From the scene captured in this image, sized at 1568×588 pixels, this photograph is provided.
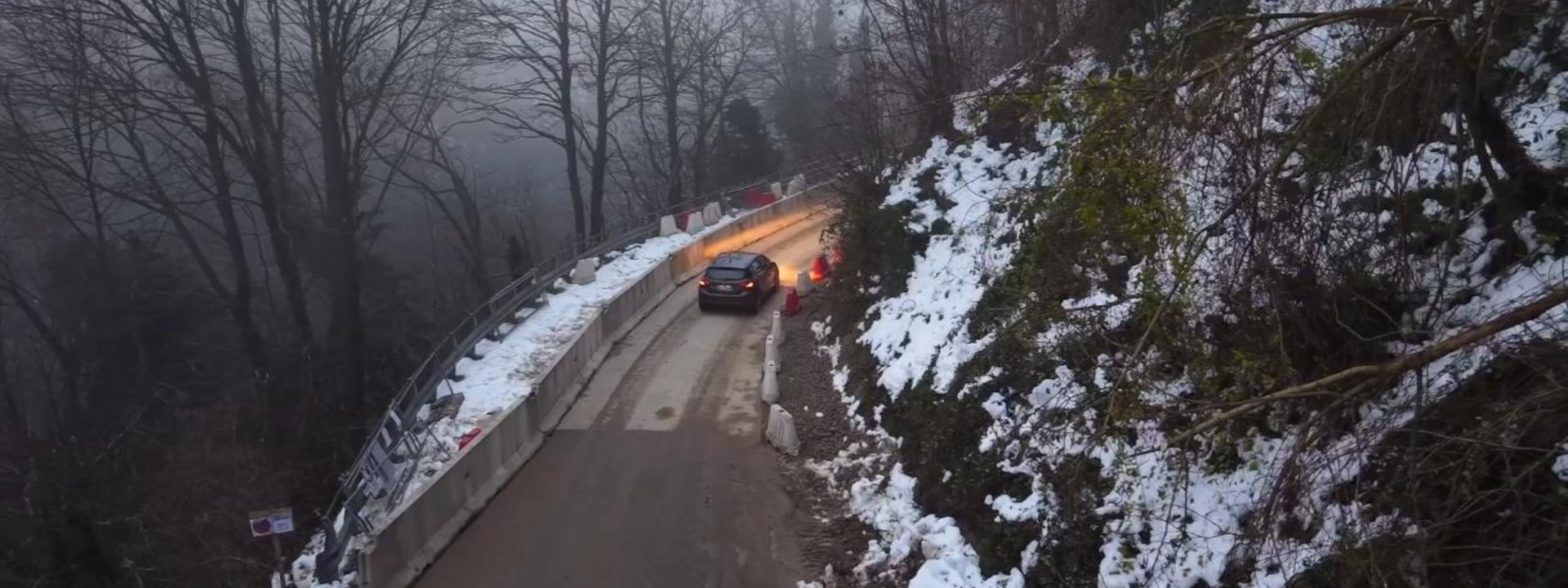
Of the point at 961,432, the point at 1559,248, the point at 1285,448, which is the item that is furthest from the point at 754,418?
the point at 1559,248

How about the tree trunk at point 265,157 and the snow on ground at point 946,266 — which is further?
the tree trunk at point 265,157

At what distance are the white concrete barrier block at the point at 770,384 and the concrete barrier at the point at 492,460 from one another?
361 cm

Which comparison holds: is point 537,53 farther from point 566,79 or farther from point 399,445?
point 399,445

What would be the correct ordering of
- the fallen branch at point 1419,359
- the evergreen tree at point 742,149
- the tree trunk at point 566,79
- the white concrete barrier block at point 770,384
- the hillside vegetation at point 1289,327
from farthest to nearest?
1. the evergreen tree at point 742,149
2. the tree trunk at point 566,79
3. the white concrete barrier block at point 770,384
4. the hillside vegetation at point 1289,327
5. the fallen branch at point 1419,359

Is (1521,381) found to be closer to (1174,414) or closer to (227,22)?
(1174,414)

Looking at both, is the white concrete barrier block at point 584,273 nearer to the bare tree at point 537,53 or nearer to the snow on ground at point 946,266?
the snow on ground at point 946,266

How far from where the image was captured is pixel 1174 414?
25.7 ft

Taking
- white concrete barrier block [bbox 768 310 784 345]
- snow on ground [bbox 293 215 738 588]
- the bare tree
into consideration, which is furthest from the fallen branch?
the bare tree

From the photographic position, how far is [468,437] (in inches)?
572

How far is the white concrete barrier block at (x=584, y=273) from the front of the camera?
81.8 feet

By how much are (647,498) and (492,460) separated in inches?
98.2

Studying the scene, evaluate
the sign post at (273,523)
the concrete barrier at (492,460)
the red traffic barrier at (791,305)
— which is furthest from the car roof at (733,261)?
the sign post at (273,523)

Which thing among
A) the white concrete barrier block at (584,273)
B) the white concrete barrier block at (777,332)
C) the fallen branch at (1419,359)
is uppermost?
the fallen branch at (1419,359)

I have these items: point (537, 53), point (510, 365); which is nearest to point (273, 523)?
point (510, 365)
